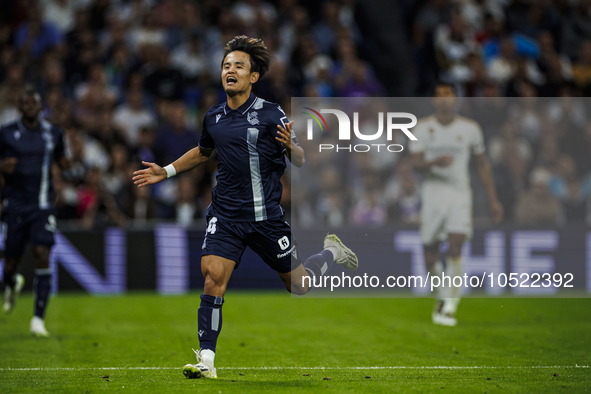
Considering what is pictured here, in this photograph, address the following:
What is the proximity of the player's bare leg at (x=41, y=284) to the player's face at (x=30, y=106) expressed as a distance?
1529 mm

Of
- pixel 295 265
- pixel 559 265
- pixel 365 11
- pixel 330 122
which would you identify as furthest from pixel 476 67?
pixel 295 265

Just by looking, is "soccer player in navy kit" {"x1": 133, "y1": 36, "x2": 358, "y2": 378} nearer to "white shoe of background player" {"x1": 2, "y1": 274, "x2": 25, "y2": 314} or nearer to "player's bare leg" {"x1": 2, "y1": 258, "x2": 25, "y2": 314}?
"player's bare leg" {"x1": 2, "y1": 258, "x2": 25, "y2": 314}

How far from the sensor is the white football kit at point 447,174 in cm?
985

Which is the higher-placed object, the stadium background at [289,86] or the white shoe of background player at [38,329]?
the stadium background at [289,86]

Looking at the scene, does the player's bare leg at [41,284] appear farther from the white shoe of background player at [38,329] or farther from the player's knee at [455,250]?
the player's knee at [455,250]

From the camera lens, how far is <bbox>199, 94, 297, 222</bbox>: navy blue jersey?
614 centimetres

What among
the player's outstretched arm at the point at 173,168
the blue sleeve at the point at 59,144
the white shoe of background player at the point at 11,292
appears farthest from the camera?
the white shoe of background player at the point at 11,292

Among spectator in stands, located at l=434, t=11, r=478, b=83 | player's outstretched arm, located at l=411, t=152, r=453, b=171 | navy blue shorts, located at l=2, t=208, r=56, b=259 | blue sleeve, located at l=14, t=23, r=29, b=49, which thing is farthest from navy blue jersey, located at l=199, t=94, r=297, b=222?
blue sleeve, located at l=14, t=23, r=29, b=49

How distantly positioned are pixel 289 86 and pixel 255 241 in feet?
31.5

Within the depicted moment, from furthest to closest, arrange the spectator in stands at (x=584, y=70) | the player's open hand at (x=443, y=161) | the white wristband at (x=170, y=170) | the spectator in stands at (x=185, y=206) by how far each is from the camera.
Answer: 1. the spectator in stands at (x=584, y=70)
2. the spectator in stands at (x=185, y=206)
3. the player's open hand at (x=443, y=161)
4. the white wristband at (x=170, y=170)

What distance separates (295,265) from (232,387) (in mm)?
1200

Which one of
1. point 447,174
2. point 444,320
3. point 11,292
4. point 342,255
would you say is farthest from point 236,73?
point 11,292

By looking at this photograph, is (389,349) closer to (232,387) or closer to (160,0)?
(232,387)

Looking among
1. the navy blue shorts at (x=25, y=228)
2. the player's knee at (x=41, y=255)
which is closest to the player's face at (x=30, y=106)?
the navy blue shorts at (x=25, y=228)
